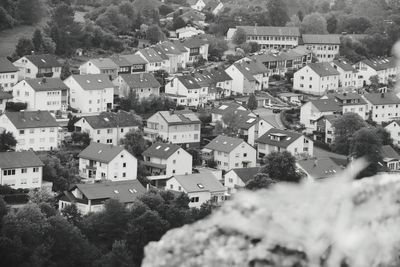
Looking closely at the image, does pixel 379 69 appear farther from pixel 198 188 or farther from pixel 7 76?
pixel 198 188

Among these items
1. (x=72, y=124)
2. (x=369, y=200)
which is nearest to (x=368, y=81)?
(x=72, y=124)

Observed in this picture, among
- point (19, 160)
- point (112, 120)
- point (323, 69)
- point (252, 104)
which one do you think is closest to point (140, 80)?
point (252, 104)

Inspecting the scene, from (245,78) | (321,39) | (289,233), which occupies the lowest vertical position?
(321,39)

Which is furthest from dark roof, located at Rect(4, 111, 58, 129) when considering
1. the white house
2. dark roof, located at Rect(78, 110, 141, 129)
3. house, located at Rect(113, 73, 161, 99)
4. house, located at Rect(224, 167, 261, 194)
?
the white house

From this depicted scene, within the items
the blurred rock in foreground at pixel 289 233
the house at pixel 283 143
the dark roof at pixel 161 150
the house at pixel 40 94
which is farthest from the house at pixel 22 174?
the blurred rock in foreground at pixel 289 233

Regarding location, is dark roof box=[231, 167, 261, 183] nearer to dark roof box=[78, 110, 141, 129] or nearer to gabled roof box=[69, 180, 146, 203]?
gabled roof box=[69, 180, 146, 203]

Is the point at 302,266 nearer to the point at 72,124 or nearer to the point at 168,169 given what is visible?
the point at 168,169

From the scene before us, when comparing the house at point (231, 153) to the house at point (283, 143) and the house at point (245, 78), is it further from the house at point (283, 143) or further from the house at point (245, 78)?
the house at point (245, 78)
